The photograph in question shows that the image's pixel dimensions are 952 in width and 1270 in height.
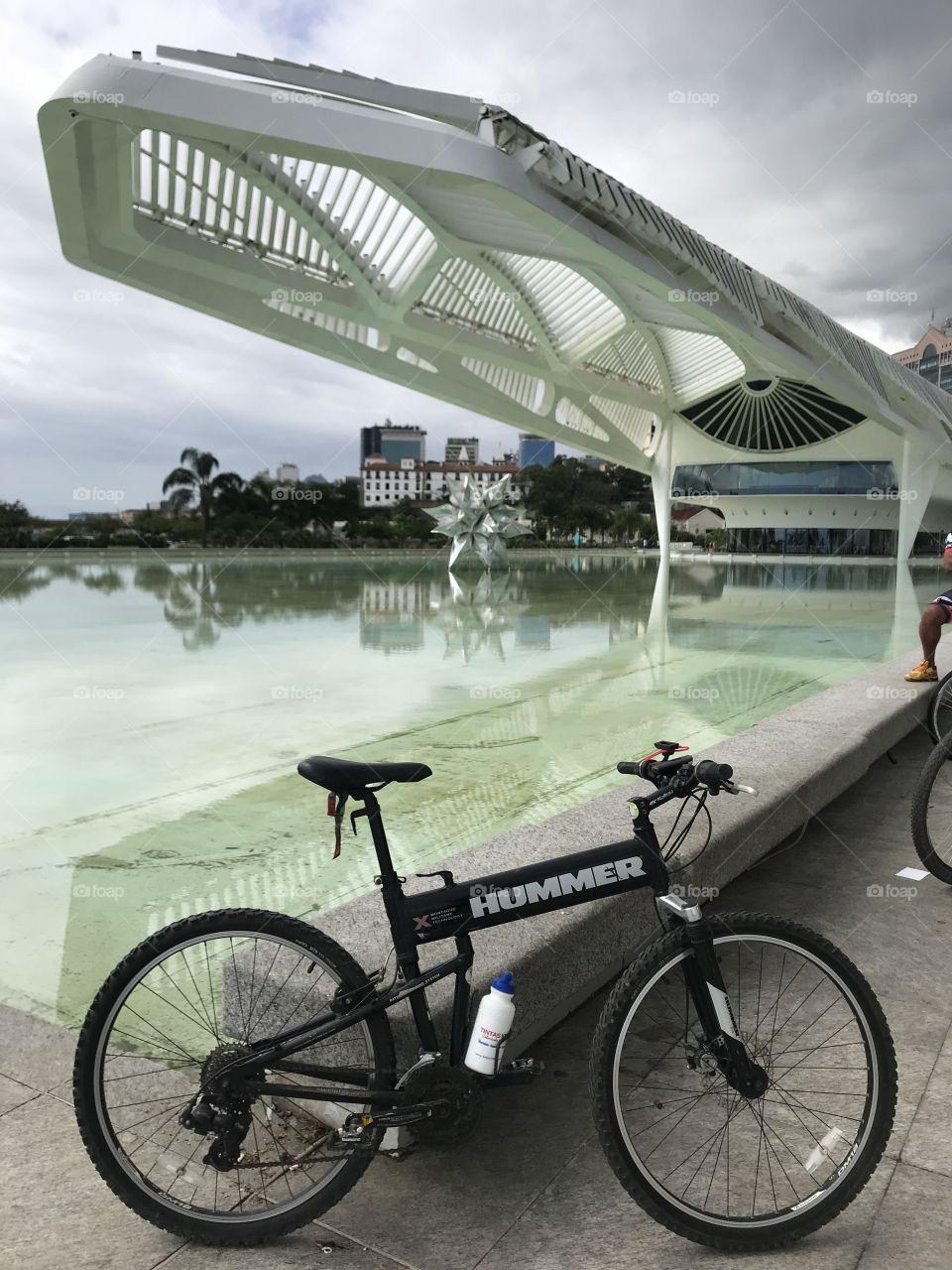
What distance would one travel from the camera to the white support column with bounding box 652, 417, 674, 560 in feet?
185

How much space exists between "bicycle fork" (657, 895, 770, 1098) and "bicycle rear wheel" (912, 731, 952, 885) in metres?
2.05

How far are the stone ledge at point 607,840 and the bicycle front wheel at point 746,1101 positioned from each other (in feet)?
1.08

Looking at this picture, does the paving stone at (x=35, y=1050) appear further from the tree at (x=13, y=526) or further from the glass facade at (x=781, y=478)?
the glass facade at (x=781, y=478)

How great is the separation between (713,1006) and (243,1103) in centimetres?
95

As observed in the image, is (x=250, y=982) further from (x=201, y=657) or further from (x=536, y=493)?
(x=536, y=493)

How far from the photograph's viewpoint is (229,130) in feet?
57.5

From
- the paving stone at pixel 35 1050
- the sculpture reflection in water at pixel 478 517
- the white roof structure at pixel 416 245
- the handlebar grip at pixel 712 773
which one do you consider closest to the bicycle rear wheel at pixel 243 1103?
the paving stone at pixel 35 1050

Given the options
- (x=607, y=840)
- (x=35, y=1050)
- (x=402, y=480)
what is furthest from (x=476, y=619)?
(x=402, y=480)

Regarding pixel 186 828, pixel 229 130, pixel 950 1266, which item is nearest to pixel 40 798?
pixel 186 828

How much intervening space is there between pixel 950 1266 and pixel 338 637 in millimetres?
11302

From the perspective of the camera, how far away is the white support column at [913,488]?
4788 cm

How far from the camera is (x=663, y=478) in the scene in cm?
5794

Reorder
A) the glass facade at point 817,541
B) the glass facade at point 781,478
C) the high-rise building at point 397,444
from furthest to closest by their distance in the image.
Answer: the high-rise building at point 397,444 → the glass facade at point 817,541 → the glass facade at point 781,478

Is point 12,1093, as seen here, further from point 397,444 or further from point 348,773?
point 397,444
